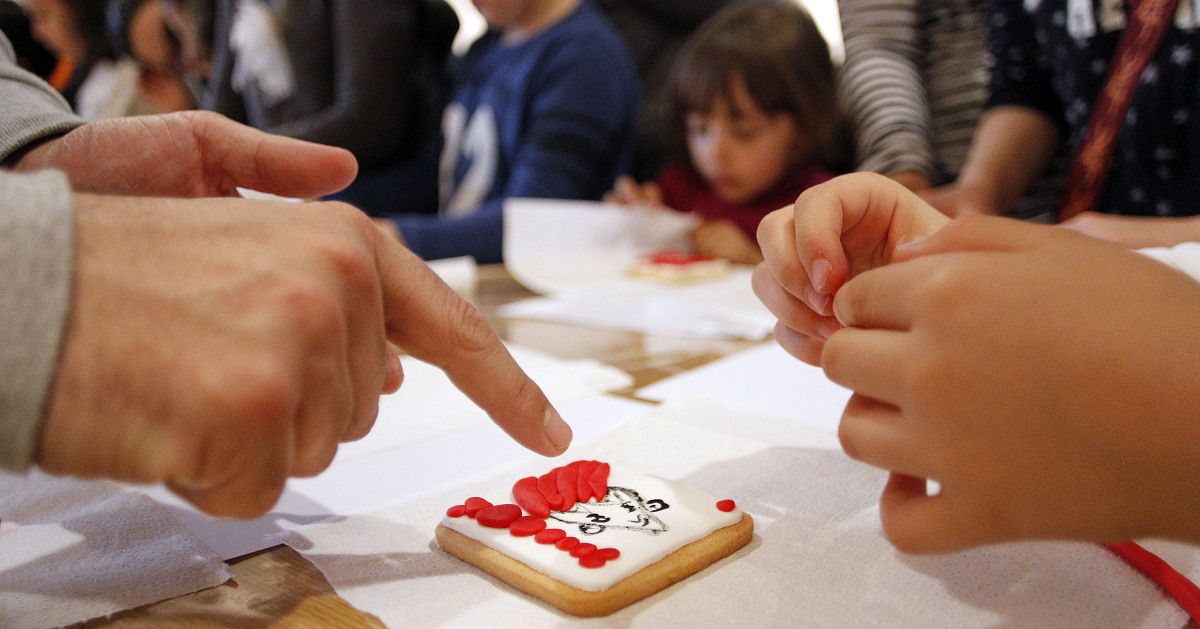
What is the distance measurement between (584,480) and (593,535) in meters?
0.06

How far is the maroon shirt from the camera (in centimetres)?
158

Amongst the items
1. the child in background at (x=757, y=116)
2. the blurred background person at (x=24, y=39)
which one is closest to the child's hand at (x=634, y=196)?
the child in background at (x=757, y=116)

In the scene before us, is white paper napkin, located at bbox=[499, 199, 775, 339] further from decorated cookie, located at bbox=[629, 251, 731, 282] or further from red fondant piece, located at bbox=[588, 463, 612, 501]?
red fondant piece, located at bbox=[588, 463, 612, 501]

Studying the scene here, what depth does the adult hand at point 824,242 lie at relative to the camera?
0.45m

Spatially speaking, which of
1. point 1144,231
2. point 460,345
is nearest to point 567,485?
point 460,345

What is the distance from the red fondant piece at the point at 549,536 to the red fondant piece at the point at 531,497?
24mm

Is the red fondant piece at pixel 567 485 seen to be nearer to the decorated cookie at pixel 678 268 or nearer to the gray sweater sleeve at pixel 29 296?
the gray sweater sleeve at pixel 29 296

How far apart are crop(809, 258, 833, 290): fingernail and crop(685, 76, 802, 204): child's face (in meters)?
1.20

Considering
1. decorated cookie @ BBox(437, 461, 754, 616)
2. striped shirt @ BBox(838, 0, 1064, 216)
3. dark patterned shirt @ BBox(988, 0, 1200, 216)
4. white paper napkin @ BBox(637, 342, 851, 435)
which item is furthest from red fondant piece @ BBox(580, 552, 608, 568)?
striped shirt @ BBox(838, 0, 1064, 216)

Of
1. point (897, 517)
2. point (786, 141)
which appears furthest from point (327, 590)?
point (786, 141)

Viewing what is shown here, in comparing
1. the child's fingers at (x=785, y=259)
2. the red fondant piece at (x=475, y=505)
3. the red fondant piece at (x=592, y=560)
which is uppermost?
the child's fingers at (x=785, y=259)

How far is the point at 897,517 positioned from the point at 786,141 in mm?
1358

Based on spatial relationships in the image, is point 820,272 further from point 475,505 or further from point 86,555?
point 86,555

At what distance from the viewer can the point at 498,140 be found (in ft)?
6.00
